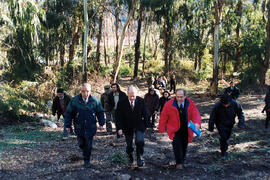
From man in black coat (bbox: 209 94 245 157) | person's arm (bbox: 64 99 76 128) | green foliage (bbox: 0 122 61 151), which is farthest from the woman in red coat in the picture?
green foliage (bbox: 0 122 61 151)

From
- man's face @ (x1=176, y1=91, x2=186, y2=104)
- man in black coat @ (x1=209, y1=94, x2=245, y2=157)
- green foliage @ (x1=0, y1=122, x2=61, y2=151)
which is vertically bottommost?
green foliage @ (x1=0, y1=122, x2=61, y2=151)

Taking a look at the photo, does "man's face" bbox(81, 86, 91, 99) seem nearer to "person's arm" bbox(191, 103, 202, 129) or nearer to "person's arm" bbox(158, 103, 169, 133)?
"person's arm" bbox(158, 103, 169, 133)

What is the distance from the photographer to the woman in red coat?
4.68 metres

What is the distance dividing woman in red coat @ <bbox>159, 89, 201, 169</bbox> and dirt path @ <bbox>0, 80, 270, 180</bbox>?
0.72 metres

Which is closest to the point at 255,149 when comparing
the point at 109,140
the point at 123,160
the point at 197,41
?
the point at 123,160

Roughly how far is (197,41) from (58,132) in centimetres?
2024

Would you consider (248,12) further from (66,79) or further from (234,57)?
(66,79)

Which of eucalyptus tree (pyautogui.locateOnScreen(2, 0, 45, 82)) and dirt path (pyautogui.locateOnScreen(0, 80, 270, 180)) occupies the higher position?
eucalyptus tree (pyautogui.locateOnScreen(2, 0, 45, 82))

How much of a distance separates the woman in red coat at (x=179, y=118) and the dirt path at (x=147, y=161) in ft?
2.38

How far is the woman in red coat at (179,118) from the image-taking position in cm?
468

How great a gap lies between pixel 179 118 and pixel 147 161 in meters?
1.49

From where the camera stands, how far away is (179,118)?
4.70m

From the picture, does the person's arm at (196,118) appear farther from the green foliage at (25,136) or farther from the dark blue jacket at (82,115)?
the green foliage at (25,136)

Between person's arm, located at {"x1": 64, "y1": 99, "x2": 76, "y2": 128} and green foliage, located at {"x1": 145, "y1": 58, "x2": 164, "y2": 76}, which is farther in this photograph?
green foliage, located at {"x1": 145, "y1": 58, "x2": 164, "y2": 76}
